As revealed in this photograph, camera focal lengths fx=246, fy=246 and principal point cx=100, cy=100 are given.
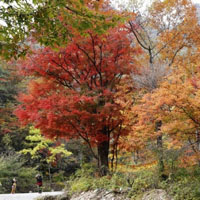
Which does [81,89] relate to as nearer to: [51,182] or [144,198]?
[144,198]

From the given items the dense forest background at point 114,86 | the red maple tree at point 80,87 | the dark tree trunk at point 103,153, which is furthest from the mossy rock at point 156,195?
the dark tree trunk at point 103,153

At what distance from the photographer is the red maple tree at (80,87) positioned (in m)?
8.53

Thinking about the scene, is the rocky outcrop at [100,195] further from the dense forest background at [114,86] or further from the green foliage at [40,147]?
the green foliage at [40,147]

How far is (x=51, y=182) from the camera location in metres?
19.2

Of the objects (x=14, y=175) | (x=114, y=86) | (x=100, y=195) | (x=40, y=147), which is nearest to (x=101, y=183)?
(x=100, y=195)

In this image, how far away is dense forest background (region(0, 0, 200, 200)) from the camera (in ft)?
13.6

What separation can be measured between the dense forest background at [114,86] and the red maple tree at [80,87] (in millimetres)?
38

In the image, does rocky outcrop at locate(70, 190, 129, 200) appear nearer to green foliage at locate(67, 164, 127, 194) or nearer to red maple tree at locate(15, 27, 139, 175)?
green foliage at locate(67, 164, 127, 194)

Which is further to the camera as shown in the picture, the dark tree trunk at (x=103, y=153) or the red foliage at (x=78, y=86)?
the dark tree trunk at (x=103, y=153)

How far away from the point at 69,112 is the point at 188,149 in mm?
3924

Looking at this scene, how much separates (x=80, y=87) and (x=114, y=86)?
1414 millimetres

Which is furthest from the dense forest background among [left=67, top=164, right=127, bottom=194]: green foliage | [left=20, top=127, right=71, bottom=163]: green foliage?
[left=20, top=127, right=71, bottom=163]: green foliage

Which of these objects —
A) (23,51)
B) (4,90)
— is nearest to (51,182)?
(4,90)

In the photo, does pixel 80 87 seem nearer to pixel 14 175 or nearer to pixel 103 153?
pixel 103 153
